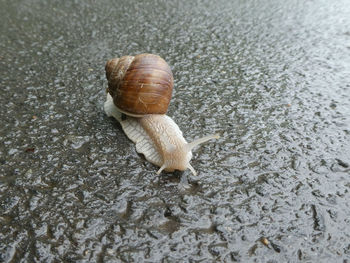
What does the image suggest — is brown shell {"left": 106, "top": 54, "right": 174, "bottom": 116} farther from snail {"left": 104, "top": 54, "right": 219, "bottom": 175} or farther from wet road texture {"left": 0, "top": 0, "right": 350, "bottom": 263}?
wet road texture {"left": 0, "top": 0, "right": 350, "bottom": 263}

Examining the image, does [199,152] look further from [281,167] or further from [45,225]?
[45,225]

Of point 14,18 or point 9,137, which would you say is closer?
point 9,137

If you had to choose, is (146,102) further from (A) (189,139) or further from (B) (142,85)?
(A) (189,139)

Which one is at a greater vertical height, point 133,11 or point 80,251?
point 133,11

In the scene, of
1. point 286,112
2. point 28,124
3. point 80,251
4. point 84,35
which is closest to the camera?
point 80,251

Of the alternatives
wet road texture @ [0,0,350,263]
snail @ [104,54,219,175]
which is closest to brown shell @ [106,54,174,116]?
snail @ [104,54,219,175]

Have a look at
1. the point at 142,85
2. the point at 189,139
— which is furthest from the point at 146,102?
the point at 189,139

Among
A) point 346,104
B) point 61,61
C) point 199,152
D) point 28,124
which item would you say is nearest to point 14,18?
point 61,61
